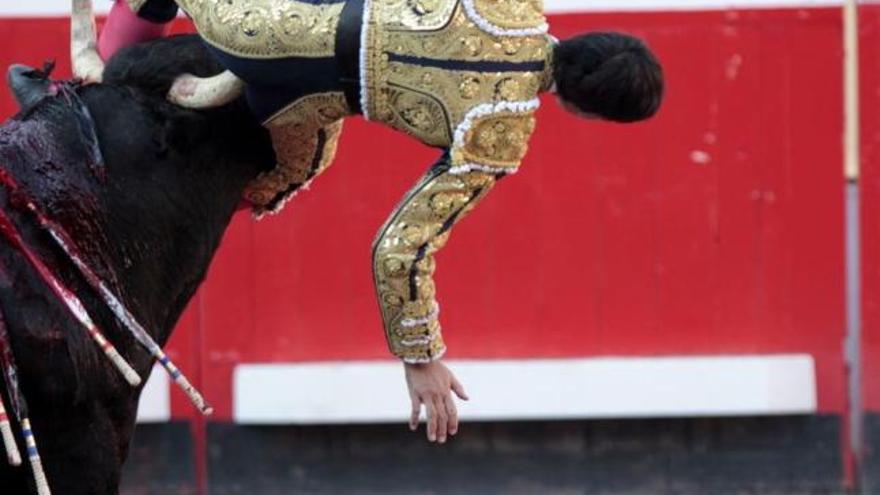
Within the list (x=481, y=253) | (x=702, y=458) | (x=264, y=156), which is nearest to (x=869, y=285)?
(x=702, y=458)

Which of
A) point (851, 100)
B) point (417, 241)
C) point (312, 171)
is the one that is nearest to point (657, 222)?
point (851, 100)

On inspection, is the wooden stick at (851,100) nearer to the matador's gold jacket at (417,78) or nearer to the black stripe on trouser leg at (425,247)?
the matador's gold jacket at (417,78)

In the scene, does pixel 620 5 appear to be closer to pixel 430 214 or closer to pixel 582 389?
pixel 582 389

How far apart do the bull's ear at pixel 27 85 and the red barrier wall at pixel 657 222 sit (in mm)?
2201

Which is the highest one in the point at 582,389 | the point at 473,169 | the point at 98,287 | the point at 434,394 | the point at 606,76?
the point at 606,76

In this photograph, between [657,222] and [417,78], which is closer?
[417,78]

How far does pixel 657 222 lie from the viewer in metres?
6.13

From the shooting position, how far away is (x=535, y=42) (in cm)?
370

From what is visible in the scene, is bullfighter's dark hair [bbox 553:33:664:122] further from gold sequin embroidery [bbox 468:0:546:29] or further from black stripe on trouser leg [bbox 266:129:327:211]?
black stripe on trouser leg [bbox 266:129:327:211]

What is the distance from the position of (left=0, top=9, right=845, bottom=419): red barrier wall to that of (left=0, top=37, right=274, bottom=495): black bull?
2174 mm

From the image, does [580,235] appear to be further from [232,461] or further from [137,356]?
[137,356]

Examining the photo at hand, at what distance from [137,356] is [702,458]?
9.32 feet

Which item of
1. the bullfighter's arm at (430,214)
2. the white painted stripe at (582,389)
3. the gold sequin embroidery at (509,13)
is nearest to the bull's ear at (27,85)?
the bullfighter's arm at (430,214)

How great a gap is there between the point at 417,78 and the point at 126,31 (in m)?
0.60
